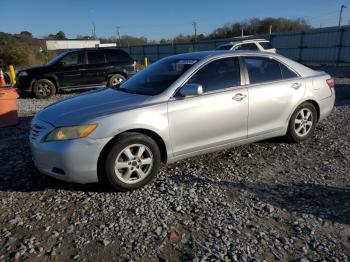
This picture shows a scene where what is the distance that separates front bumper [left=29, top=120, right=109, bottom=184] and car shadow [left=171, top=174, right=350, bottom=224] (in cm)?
111

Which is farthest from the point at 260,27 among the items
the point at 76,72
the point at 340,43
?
the point at 76,72

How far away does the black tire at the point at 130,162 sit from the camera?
3842 mm

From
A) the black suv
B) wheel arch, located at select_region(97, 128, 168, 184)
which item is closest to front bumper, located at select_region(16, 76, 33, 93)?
the black suv

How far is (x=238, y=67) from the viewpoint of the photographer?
484cm

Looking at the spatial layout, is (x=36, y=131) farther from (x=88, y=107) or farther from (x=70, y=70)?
(x=70, y=70)

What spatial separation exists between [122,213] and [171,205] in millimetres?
530

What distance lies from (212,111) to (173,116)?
572mm

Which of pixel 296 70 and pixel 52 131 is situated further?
pixel 296 70

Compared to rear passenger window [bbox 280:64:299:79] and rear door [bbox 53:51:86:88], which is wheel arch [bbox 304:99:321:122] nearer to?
rear passenger window [bbox 280:64:299:79]

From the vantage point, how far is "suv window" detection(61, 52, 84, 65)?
486 inches

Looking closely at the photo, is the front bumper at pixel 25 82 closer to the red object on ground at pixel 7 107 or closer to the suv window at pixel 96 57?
the suv window at pixel 96 57

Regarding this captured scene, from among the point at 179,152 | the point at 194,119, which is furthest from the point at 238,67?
the point at 179,152

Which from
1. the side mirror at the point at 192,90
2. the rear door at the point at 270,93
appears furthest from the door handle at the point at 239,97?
the side mirror at the point at 192,90

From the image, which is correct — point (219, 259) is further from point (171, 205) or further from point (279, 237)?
point (171, 205)
